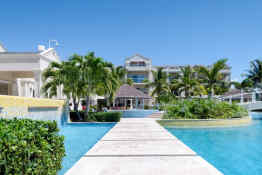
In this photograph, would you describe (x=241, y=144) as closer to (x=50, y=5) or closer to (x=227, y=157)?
(x=227, y=157)

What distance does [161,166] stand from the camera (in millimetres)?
4996

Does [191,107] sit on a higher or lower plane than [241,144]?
higher

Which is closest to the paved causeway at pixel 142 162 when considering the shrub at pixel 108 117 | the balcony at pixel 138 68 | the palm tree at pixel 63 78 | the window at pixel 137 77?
the shrub at pixel 108 117

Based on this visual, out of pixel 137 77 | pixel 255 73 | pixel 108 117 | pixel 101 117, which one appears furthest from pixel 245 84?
pixel 101 117

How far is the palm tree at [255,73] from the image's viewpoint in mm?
40750

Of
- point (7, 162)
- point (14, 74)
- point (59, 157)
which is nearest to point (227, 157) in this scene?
point (59, 157)

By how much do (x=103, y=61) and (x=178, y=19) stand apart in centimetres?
766

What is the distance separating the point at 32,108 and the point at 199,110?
1246cm

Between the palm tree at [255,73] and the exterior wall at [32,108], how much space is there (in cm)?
3849

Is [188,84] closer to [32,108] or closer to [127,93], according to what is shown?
[127,93]

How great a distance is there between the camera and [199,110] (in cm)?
1711

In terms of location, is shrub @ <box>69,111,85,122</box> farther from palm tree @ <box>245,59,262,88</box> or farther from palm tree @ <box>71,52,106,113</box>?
palm tree @ <box>245,59,262,88</box>

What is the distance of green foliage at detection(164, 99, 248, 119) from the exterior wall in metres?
→ 8.73

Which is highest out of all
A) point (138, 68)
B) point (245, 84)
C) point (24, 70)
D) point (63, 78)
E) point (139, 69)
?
point (138, 68)
